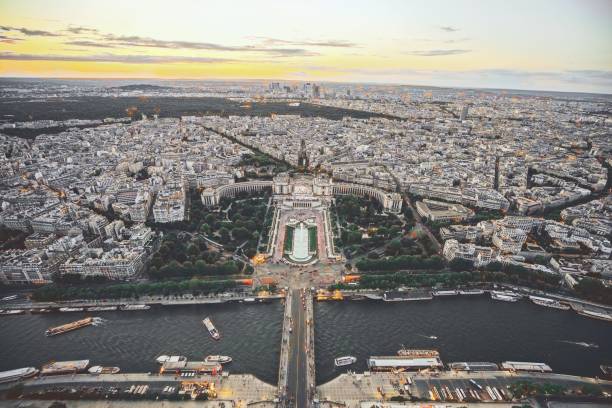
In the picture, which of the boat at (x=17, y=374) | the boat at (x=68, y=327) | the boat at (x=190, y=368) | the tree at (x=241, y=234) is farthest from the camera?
the tree at (x=241, y=234)

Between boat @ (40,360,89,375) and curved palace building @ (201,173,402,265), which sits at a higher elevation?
curved palace building @ (201,173,402,265)

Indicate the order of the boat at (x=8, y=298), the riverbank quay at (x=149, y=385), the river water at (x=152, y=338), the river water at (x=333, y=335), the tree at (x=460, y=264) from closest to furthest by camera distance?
the riverbank quay at (x=149, y=385), the river water at (x=152, y=338), the river water at (x=333, y=335), the boat at (x=8, y=298), the tree at (x=460, y=264)

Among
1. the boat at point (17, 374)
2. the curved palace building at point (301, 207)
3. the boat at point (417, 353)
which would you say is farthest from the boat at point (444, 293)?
the boat at point (17, 374)

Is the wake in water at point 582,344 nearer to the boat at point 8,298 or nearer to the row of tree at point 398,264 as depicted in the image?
the row of tree at point 398,264

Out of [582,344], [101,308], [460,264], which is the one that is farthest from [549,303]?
[101,308]

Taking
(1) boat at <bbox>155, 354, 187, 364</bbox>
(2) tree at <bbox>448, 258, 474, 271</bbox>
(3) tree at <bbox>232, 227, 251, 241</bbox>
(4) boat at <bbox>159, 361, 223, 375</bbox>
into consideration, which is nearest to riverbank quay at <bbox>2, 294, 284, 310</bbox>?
(1) boat at <bbox>155, 354, 187, 364</bbox>

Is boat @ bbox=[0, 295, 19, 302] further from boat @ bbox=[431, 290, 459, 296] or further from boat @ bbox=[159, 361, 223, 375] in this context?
boat @ bbox=[431, 290, 459, 296]

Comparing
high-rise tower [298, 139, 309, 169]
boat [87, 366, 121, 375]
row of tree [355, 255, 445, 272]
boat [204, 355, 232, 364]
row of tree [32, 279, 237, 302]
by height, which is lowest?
boat [87, 366, 121, 375]
